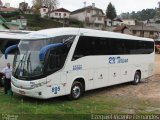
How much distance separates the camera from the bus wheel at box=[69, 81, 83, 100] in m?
16.7

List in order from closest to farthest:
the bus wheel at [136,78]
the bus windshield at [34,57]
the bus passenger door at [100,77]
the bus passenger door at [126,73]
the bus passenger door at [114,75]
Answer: the bus windshield at [34,57] → the bus passenger door at [100,77] → the bus passenger door at [114,75] → the bus passenger door at [126,73] → the bus wheel at [136,78]

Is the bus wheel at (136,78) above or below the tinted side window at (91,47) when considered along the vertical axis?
below

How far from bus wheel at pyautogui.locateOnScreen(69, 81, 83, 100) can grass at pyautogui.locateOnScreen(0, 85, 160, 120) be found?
0.26m

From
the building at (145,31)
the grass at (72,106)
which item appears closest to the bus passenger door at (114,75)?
the grass at (72,106)

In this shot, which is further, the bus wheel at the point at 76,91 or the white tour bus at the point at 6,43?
the white tour bus at the point at 6,43

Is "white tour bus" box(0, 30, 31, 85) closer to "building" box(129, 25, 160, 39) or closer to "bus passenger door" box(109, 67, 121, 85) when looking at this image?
"bus passenger door" box(109, 67, 121, 85)

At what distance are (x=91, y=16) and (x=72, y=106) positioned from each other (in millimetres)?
97636

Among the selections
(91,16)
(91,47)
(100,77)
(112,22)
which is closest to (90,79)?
(100,77)

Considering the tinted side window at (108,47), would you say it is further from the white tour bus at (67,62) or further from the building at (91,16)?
the building at (91,16)

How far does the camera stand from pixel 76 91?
17000 millimetres

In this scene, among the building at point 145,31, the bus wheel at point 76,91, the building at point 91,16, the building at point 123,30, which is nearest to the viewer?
the bus wheel at point 76,91

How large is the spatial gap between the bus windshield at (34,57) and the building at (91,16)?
9252cm

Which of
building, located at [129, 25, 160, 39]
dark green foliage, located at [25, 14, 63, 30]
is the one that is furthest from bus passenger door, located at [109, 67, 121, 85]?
building, located at [129, 25, 160, 39]

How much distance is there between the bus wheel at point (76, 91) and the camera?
1673cm
